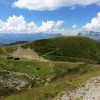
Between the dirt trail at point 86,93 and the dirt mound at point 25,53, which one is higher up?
the dirt trail at point 86,93

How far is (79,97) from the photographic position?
26.5m

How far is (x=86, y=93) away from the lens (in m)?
27.8

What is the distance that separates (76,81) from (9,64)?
87.7 meters

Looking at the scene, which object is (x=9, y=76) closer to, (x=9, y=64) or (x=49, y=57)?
(x=9, y=64)

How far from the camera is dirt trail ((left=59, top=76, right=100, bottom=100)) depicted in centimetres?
2626

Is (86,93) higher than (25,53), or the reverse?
(86,93)

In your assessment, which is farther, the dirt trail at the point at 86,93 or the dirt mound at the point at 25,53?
the dirt mound at the point at 25,53

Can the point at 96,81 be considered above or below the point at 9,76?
above

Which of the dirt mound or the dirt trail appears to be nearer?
the dirt trail

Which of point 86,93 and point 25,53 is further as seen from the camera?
point 25,53

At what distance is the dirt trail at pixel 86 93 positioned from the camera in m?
26.3

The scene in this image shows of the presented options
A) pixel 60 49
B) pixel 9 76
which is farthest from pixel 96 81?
pixel 60 49

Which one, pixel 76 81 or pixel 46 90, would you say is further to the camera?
pixel 76 81

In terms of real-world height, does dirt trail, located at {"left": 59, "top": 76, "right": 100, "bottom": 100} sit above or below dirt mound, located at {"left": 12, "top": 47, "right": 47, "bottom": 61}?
above
